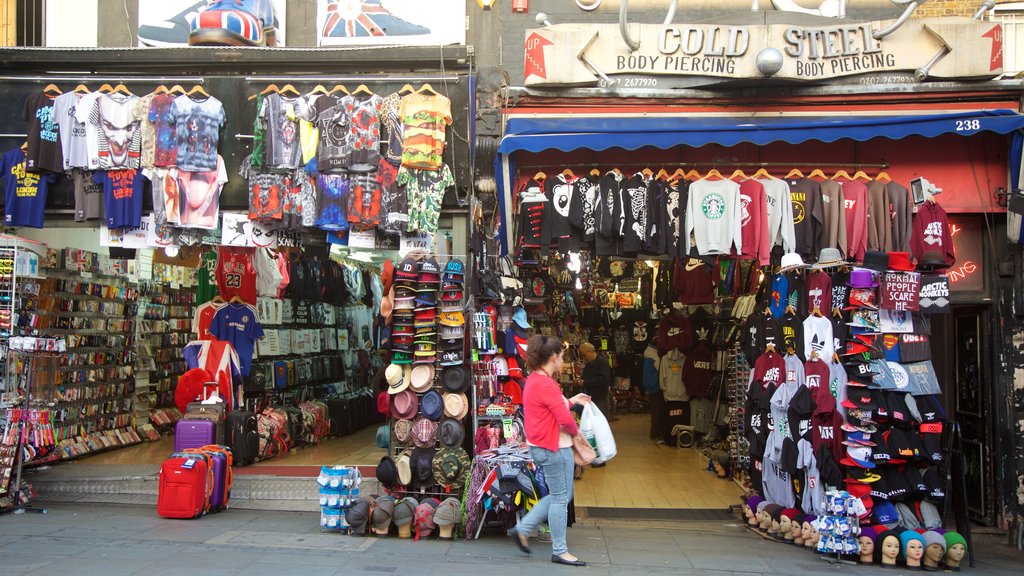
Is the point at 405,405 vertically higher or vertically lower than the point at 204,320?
lower

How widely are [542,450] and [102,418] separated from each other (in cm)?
756

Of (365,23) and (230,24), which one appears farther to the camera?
(365,23)

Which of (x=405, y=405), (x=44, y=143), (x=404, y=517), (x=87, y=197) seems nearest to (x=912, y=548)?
(x=404, y=517)

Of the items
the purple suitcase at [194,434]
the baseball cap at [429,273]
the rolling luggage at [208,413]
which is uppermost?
the baseball cap at [429,273]

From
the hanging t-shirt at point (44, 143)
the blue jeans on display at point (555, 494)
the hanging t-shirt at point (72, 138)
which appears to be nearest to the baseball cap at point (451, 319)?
the blue jeans on display at point (555, 494)

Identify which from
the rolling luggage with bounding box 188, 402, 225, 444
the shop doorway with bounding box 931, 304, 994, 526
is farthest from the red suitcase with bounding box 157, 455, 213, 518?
the shop doorway with bounding box 931, 304, 994, 526

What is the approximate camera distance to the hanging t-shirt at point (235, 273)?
998 cm

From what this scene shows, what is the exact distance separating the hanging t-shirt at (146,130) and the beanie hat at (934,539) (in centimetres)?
826

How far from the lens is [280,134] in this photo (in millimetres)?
8438

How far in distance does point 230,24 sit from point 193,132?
1262 millimetres

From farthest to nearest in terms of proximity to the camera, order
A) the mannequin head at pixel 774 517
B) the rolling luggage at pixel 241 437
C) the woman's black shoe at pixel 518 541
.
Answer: the rolling luggage at pixel 241 437 → the mannequin head at pixel 774 517 → the woman's black shoe at pixel 518 541

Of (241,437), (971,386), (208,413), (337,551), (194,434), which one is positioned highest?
(971,386)

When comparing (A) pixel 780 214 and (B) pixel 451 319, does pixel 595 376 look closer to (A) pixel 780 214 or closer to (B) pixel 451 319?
(B) pixel 451 319

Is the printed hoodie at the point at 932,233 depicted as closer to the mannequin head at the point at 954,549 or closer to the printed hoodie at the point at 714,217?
the printed hoodie at the point at 714,217
